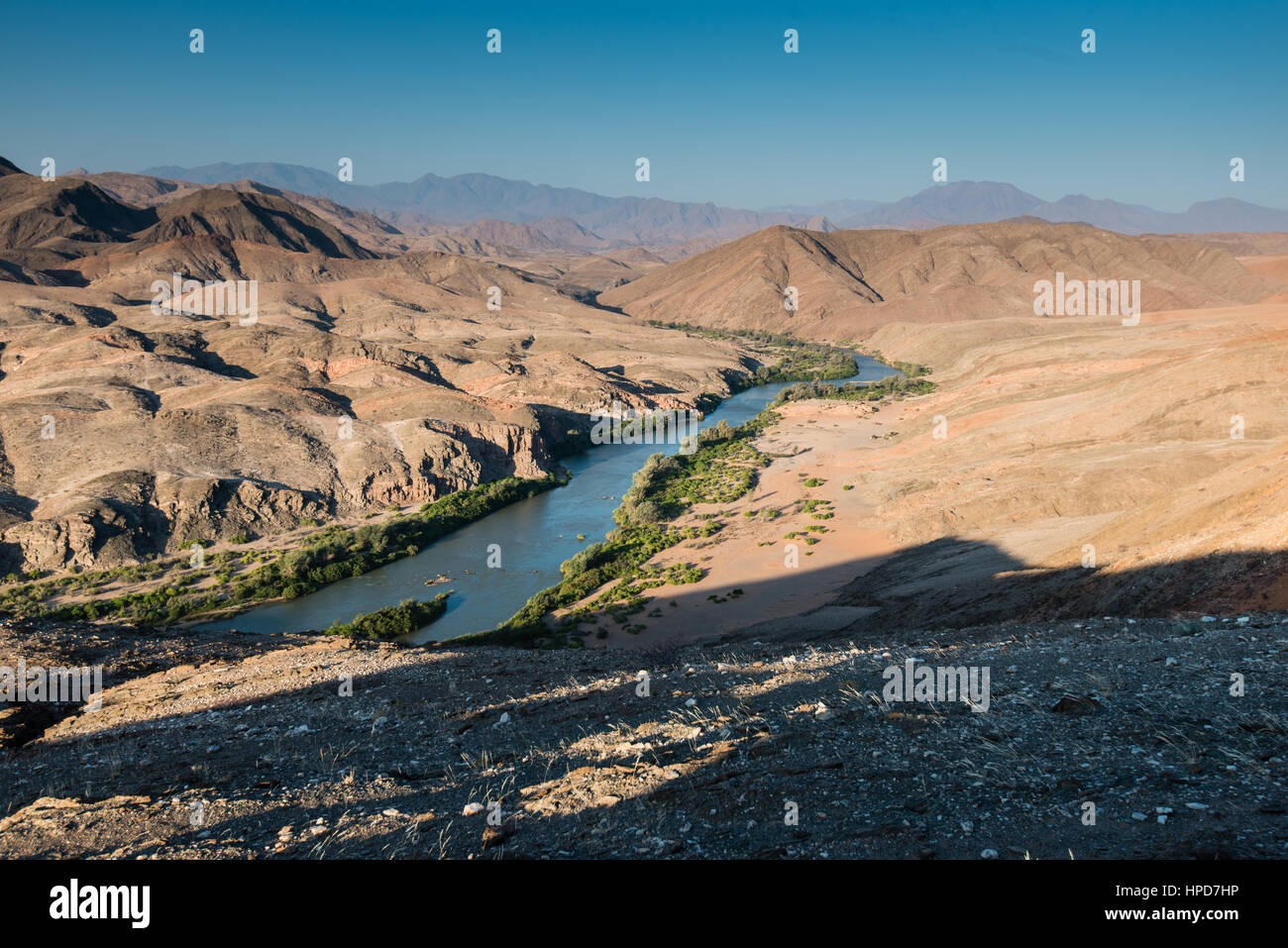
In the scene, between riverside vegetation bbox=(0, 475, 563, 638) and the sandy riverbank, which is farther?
riverside vegetation bbox=(0, 475, 563, 638)

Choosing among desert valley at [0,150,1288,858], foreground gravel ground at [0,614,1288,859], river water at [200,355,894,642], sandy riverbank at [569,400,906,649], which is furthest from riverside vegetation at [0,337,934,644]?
foreground gravel ground at [0,614,1288,859]

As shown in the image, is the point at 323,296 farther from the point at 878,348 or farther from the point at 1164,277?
the point at 1164,277

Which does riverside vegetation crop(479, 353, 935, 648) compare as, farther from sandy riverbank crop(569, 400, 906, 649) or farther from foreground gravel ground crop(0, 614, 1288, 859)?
foreground gravel ground crop(0, 614, 1288, 859)

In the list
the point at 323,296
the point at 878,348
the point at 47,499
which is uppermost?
the point at 323,296

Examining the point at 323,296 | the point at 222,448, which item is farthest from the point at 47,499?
the point at 323,296

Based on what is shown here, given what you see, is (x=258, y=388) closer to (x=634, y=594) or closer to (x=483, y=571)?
(x=483, y=571)

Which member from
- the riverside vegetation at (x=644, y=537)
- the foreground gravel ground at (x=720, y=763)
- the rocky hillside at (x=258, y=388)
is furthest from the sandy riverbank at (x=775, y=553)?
the rocky hillside at (x=258, y=388)

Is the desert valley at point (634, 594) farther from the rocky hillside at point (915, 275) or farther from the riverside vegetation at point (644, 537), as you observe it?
the rocky hillside at point (915, 275)
